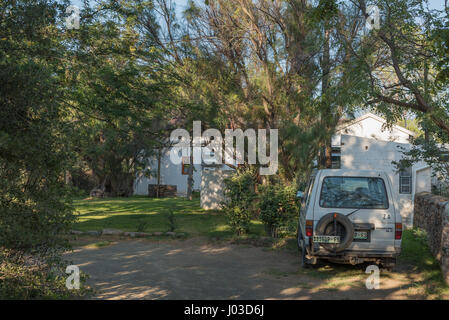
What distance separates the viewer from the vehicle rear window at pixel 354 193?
8.46 m

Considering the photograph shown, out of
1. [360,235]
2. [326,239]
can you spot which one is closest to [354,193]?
[360,235]

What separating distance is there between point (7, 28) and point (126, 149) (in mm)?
18191

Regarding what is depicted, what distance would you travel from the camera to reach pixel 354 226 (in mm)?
8188

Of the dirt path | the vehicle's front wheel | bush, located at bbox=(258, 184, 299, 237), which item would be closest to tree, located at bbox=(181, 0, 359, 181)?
bush, located at bbox=(258, 184, 299, 237)

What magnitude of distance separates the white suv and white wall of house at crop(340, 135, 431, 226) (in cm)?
1152

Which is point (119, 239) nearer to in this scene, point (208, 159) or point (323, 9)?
point (323, 9)

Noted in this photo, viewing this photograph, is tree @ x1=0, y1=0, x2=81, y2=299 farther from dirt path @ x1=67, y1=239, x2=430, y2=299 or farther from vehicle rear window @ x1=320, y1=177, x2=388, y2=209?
vehicle rear window @ x1=320, y1=177, x2=388, y2=209

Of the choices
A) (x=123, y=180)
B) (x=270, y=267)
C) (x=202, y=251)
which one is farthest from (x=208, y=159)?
(x=270, y=267)

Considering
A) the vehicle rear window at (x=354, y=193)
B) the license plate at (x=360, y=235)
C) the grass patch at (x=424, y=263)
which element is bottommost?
the grass patch at (x=424, y=263)

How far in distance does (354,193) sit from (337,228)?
946 mm

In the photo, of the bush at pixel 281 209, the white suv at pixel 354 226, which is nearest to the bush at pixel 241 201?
the bush at pixel 281 209

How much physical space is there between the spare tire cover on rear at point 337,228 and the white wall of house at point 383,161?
12.1 m

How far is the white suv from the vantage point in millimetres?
8070

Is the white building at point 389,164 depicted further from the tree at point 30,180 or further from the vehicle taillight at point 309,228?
the tree at point 30,180
